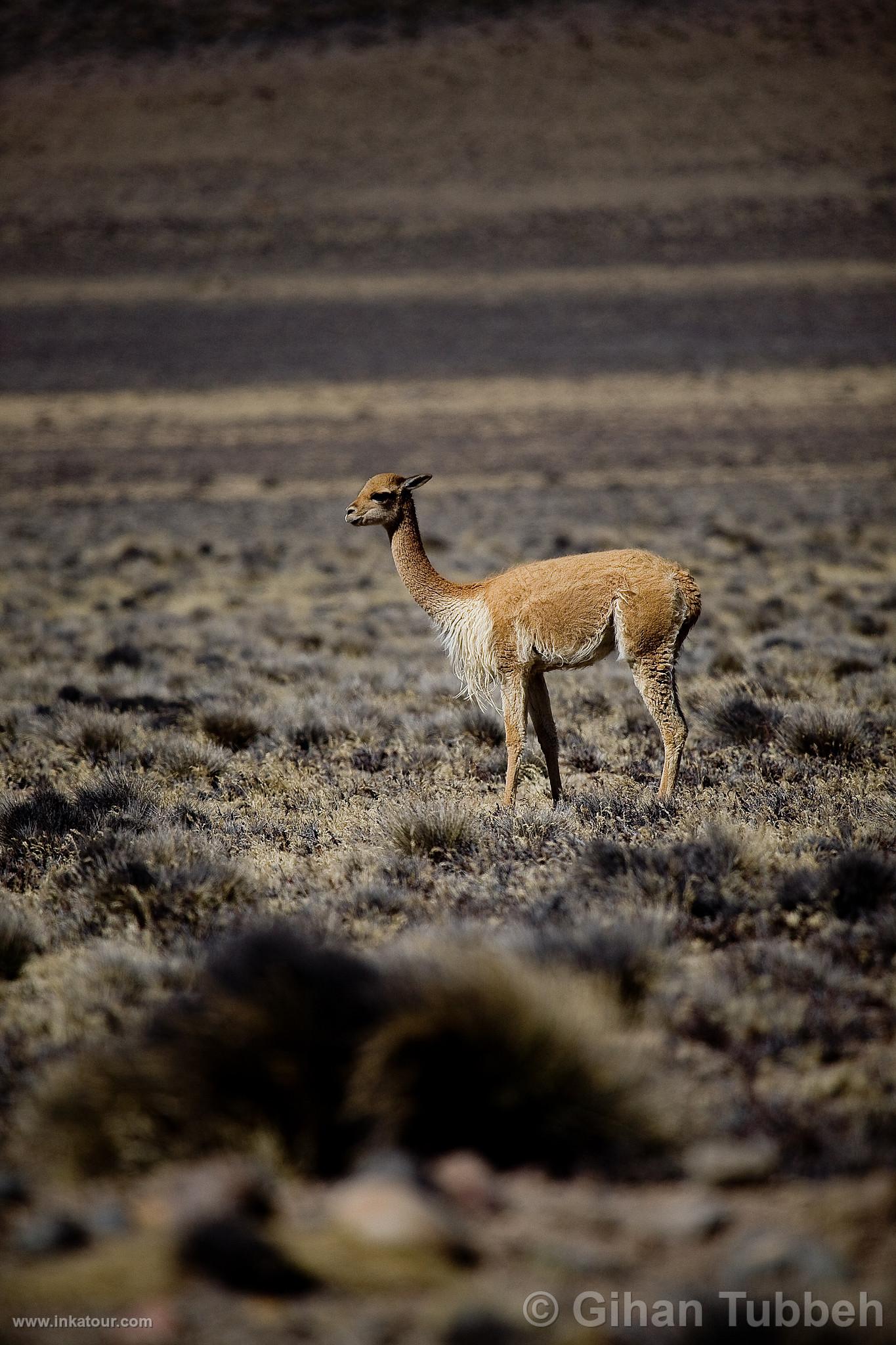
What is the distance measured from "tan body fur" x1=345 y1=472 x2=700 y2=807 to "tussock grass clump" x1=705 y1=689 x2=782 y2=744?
133cm

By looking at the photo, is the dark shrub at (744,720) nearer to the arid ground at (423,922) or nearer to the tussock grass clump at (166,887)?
the arid ground at (423,922)

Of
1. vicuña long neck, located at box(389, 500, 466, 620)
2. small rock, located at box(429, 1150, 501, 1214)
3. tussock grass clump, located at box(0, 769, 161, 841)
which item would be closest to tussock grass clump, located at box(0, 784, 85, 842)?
tussock grass clump, located at box(0, 769, 161, 841)

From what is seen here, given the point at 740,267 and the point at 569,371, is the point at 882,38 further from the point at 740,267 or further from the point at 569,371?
the point at 569,371

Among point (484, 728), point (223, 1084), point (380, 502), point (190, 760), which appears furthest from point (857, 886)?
point (190, 760)

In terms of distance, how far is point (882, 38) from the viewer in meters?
68.6

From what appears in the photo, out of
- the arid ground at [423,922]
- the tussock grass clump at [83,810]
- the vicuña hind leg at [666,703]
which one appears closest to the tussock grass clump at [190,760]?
the arid ground at [423,922]

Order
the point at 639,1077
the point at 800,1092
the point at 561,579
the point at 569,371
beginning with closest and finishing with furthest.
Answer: the point at 639,1077 < the point at 800,1092 < the point at 561,579 < the point at 569,371

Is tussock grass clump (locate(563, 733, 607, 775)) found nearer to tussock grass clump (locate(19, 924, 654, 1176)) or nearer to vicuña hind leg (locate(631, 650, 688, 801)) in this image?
vicuña hind leg (locate(631, 650, 688, 801))

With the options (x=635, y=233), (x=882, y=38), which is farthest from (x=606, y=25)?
(x=635, y=233)

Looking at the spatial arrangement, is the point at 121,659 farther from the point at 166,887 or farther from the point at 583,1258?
the point at 583,1258

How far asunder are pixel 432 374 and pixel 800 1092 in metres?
41.1

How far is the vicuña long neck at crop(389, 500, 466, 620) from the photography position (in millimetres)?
6754

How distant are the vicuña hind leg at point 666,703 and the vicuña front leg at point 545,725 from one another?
61cm

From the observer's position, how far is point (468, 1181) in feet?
8.95
